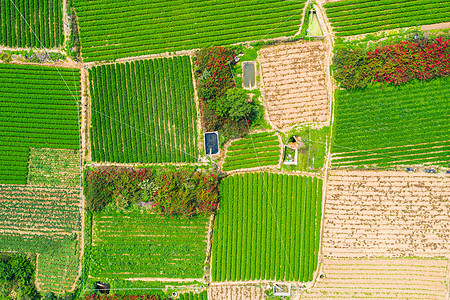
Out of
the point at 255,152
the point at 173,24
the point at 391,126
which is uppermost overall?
the point at 173,24

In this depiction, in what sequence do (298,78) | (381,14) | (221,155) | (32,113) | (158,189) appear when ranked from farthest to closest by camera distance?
(32,113), (221,155), (298,78), (381,14), (158,189)

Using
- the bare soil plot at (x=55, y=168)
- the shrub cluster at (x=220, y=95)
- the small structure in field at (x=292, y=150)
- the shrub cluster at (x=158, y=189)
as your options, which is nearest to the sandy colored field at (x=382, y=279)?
the small structure in field at (x=292, y=150)

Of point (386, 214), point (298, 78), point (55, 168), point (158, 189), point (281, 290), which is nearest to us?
point (158, 189)

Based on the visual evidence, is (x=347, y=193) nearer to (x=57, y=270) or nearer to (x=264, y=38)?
(x=264, y=38)

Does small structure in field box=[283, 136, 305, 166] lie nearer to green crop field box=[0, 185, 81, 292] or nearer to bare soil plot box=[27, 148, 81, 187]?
bare soil plot box=[27, 148, 81, 187]

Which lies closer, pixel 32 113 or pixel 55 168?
pixel 55 168

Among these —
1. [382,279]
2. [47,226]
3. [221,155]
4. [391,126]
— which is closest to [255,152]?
[221,155]

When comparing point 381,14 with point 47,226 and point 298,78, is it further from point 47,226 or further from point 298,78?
point 47,226
